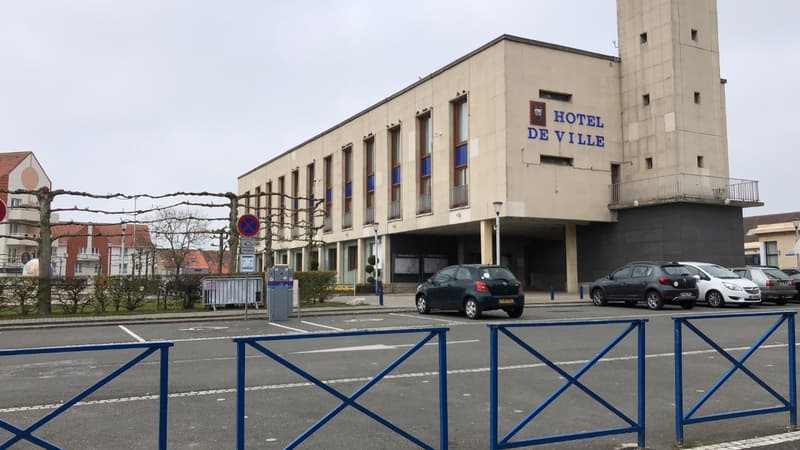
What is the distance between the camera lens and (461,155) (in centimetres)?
3697

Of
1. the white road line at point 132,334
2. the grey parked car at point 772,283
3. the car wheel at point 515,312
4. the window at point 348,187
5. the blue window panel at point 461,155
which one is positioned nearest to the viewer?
the white road line at point 132,334

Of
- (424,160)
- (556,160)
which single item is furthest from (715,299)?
(424,160)

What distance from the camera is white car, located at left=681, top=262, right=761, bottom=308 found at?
72.4ft

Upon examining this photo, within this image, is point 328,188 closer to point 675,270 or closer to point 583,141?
point 583,141

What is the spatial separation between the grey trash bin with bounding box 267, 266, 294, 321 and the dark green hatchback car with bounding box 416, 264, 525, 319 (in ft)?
14.6

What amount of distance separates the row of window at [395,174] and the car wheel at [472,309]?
1290cm

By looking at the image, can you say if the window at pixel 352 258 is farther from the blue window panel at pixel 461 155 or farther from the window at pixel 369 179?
the blue window panel at pixel 461 155

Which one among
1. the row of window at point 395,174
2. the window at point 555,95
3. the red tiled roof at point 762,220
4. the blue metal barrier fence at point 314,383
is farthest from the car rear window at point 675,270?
the red tiled roof at point 762,220

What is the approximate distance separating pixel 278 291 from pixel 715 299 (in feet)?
52.4

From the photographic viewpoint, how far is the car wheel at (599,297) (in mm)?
23641

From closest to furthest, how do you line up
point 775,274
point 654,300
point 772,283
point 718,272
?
point 654,300
point 718,272
point 772,283
point 775,274

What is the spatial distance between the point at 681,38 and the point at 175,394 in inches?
1360

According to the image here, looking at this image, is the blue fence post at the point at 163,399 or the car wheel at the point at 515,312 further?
the car wheel at the point at 515,312

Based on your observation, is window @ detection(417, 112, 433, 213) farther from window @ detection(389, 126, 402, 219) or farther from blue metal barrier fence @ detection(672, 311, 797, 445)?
blue metal barrier fence @ detection(672, 311, 797, 445)
